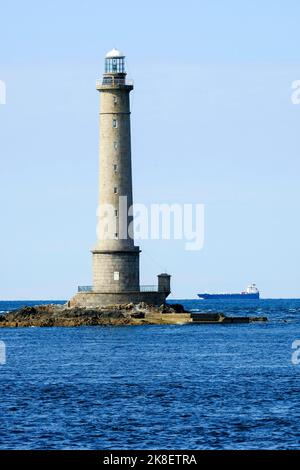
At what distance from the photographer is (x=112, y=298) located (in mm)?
109125

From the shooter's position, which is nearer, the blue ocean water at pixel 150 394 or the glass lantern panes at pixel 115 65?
the blue ocean water at pixel 150 394

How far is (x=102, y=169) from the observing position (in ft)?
350

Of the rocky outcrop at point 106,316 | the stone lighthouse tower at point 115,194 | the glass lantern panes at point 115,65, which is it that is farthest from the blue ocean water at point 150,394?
the glass lantern panes at point 115,65

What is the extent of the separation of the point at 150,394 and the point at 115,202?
50.6 meters

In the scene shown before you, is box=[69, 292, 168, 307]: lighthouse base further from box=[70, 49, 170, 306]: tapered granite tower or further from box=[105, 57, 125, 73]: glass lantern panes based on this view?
box=[105, 57, 125, 73]: glass lantern panes

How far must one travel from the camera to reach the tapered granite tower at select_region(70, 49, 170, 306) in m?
106

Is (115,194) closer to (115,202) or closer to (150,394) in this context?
(115,202)

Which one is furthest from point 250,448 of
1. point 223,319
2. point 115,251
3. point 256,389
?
point 223,319

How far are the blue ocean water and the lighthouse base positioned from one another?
14562mm

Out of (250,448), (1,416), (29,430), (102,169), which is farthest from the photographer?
(102,169)

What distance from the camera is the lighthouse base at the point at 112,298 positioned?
10919cm

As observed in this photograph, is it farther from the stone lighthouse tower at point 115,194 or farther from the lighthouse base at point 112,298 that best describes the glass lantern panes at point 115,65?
the lighthouse base at point 112,298

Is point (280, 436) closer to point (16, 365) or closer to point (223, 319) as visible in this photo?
point (16, 365)

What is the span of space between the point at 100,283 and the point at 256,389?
169ft
